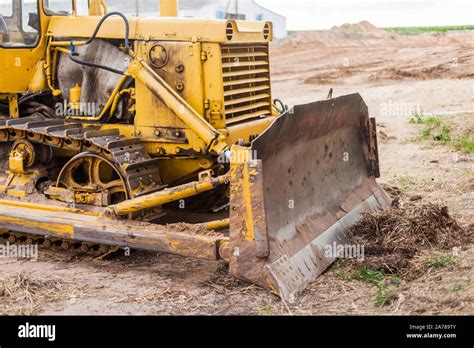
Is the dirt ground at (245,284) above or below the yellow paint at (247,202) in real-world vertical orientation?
below

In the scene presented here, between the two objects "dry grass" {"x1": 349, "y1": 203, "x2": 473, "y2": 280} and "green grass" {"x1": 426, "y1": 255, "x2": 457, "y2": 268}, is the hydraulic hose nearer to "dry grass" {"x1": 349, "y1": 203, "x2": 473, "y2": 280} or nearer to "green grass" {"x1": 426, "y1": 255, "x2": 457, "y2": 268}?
"dry grass" {"x1": 349, "y1": 203, "x2": 473, "y2": 280}

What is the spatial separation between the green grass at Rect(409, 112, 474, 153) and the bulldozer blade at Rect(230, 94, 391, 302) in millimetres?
3920

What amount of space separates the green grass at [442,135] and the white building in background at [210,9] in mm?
18315

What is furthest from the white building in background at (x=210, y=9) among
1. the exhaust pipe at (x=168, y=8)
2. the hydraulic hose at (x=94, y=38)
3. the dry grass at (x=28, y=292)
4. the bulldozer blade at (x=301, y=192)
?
the dry grass at (x=28, y=292)

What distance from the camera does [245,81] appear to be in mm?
7254

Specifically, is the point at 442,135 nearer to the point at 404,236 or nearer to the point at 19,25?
the point at 404,236

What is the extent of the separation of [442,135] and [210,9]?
29.8m

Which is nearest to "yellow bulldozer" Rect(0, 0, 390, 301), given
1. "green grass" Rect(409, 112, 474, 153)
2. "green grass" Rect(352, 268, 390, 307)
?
"green grass" Rect(352, 268, 390, 307)

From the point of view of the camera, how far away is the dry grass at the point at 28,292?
17.9 ft

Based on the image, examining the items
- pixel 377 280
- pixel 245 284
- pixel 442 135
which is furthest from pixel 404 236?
pixel 442 135

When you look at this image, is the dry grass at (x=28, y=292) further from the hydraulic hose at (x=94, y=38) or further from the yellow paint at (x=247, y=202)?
the hydraulic hose at (x=94, y=38)

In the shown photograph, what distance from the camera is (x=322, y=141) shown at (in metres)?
6.76
